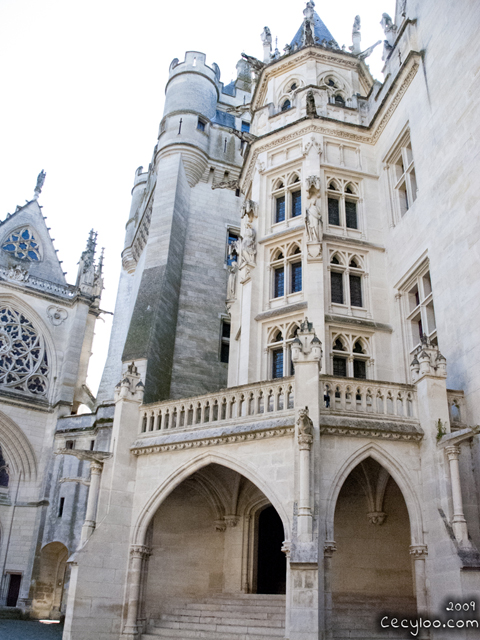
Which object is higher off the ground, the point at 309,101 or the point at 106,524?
the point at 309,101

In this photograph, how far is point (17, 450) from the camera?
24.0 meters

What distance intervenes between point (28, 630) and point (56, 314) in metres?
14.6

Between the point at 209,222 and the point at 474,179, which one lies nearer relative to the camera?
the point at 474,179

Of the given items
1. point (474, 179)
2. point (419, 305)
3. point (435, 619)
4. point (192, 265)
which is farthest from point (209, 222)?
point (435, 619)

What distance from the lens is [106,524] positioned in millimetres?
11922

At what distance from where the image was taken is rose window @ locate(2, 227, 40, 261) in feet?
95.7

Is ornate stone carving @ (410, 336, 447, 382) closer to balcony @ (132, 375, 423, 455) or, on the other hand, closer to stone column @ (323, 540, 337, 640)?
balcony @ (132, 375, 423, 455)

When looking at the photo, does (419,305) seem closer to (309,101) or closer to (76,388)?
(309,101)

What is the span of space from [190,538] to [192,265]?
11.5m

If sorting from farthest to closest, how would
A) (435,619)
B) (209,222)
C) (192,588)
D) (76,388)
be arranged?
(76,388) → (209,222) → (192,588) → (435,619)

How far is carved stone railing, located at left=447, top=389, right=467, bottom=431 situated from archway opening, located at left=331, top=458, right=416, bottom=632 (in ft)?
6.12

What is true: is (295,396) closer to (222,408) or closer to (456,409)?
(222,408)

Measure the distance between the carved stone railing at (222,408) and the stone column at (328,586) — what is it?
250 centimetres

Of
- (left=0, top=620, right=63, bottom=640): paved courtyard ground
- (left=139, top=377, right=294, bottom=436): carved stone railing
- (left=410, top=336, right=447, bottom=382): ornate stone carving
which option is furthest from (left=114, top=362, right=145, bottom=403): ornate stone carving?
(left=0, top=620, right=63, bottom=640): paved courtyard ground
